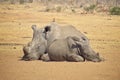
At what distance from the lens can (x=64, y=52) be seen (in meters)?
9.30

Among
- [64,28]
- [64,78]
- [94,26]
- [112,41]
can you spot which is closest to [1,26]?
[94,26]

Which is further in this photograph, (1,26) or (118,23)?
(118,23)

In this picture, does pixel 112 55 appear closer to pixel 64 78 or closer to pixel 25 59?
pixel 25 59

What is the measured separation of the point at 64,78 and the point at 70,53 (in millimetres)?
1836

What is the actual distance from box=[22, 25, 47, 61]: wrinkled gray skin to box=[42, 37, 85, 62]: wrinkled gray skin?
0.17 meters

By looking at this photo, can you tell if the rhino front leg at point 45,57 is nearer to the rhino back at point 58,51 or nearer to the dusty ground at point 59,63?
the rhino back at point 58,51

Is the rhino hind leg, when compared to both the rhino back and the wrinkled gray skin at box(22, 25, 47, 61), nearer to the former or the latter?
the rhino back

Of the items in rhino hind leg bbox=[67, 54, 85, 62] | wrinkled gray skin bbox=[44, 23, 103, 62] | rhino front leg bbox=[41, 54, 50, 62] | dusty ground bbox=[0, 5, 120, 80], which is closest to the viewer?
dusty ground bbox=[0, 5, 120, 80]

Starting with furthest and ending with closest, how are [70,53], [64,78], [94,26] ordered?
[94,26]
[70,53]
[64,78]

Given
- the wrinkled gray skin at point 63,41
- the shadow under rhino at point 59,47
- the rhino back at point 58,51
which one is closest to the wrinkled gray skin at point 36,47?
the shadow under rhino at point 59,47

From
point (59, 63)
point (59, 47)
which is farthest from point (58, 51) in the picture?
point (59, 63)

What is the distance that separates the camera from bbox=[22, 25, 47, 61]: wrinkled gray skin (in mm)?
9484

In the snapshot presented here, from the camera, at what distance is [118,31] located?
16.6 m

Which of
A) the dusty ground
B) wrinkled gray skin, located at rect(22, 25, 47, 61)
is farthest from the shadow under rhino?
the dusty ground
